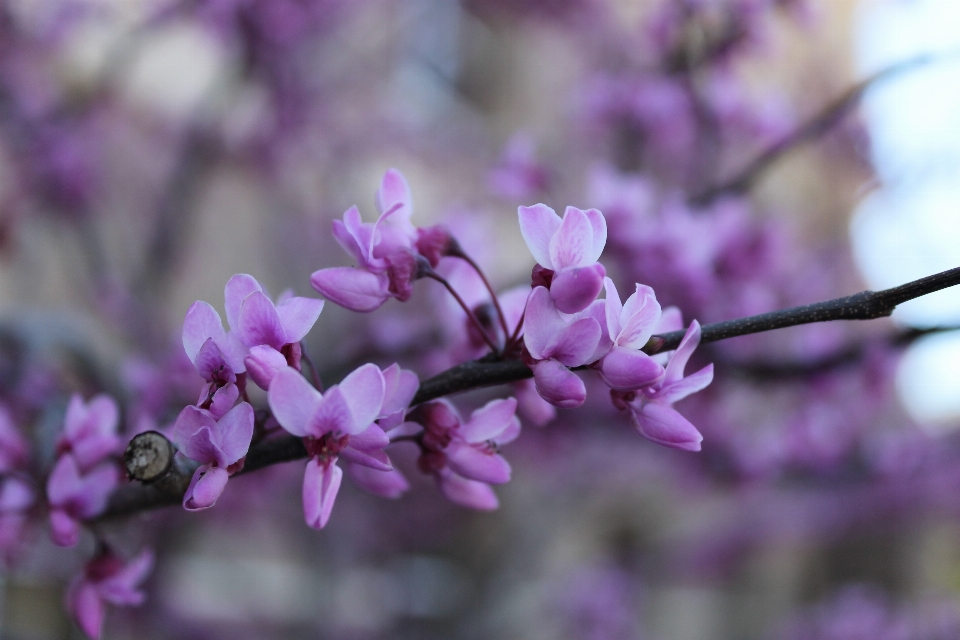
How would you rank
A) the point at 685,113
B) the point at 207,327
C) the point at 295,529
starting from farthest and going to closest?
the point at 295,529, the point at 685,113, the point at 207,327

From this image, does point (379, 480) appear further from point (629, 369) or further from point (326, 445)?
point (629, 369)

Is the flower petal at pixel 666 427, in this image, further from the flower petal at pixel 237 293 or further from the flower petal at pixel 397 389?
the flower petal at pixel 237 293

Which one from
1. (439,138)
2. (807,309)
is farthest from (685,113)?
(439,138)

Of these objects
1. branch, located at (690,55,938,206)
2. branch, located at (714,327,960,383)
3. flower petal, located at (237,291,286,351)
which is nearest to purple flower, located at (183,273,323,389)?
flower petal, located at (237,291,286,351)

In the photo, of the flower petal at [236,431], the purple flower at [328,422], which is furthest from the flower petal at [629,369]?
the flower petal at [236,431]

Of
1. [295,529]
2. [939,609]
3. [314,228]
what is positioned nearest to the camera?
[939,609]

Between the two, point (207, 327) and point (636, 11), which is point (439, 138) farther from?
point (207, 327)

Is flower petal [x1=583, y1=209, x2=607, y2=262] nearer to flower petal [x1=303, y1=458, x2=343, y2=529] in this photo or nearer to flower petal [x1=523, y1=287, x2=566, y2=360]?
flower petal [x1=523, y1=287, x2=566, y2=360]
